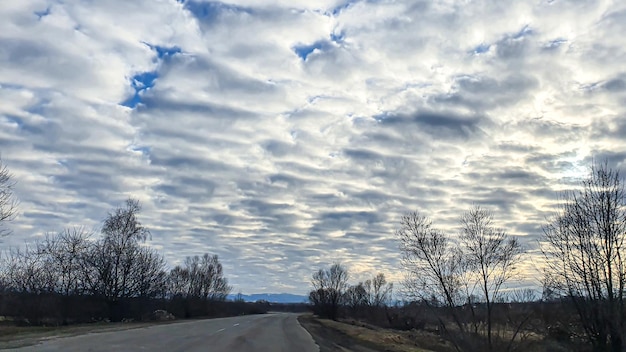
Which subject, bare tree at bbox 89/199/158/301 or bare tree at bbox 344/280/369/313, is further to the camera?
bare tree at bbox 344/280/369/313

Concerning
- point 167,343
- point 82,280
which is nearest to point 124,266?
point 82,280

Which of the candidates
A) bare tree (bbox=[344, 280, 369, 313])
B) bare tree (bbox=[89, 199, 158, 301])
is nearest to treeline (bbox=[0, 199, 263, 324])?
bare tree (bbox=[89, 199, 158, 301])

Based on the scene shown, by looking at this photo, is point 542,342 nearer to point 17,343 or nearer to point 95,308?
point 17,343

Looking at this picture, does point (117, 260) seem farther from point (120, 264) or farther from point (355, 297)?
point (355, 297)

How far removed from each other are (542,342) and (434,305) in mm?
7316

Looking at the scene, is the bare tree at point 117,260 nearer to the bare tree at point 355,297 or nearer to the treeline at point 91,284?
the treeline at point 91,284

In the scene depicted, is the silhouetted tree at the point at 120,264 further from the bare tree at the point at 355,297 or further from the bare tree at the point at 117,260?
the bare tree at the point at 355,297

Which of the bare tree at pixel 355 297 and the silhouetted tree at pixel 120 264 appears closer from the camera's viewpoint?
the silhouetted tree at pixel 120 264

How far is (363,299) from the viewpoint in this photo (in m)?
95.1

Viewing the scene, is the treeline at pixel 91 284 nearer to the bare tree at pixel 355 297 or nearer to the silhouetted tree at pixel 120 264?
the silhouetted tree at pixel 120 264

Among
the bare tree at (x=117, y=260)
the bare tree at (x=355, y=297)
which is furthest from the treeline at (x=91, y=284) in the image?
the bare tree at (x=355, y=297)

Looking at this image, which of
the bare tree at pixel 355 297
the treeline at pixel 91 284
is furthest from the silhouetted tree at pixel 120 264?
the bare tree at pixel 355 297

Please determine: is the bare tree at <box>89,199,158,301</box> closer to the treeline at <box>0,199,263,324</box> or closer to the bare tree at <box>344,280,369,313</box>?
the treeline at <box>0,199,263,324</box>

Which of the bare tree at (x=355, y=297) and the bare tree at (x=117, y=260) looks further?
the bare tree at (x=355, y=297)
